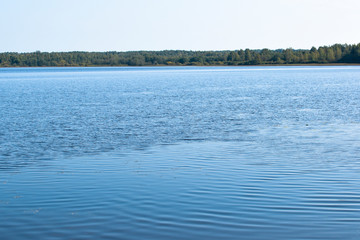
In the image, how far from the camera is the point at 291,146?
1541 cm

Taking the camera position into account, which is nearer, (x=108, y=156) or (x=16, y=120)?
(x=108, y=156)

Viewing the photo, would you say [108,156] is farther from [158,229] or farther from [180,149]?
[158,229]

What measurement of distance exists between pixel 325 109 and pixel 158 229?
22382 mm

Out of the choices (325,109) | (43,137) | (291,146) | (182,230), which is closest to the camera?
(182,230)

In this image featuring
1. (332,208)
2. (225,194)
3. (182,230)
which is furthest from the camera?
(225,194)

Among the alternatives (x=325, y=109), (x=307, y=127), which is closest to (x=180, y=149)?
(x=307, y=127)

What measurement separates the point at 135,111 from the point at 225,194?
1858cm

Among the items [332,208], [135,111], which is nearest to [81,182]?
[332,208]

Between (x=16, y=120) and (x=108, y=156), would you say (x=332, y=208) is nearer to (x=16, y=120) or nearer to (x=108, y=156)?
(x=108, y=156)

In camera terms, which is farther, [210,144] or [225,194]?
[210,144]

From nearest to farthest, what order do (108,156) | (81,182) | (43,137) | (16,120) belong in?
(81,182)
(108,156)
(43,137)
(16,120)

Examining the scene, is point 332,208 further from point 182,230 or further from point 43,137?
point 43,137

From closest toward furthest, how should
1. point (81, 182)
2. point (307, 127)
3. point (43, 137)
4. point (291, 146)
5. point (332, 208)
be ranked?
point (332, 208) < point (81, 182) < point (291, 146) < point (43, 137) < point (307, 127)

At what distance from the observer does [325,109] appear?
27.6m
